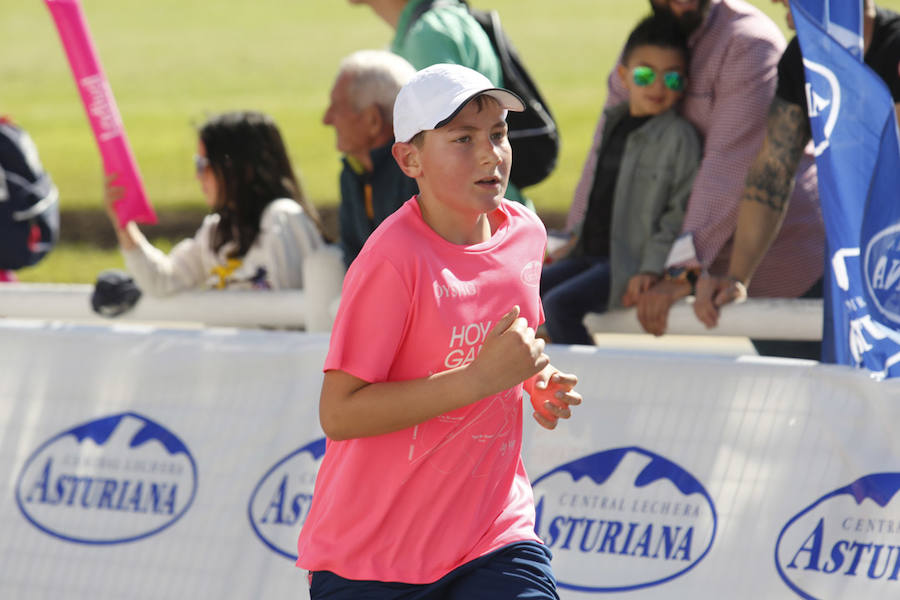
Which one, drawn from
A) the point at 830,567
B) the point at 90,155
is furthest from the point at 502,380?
the point at 90,155

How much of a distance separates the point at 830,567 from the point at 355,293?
185cm

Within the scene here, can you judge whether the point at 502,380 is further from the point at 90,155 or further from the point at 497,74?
the point at 90,155

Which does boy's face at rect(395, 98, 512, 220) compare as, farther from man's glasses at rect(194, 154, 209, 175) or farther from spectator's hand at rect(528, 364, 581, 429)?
man's glasses at rect(194, 154, 209, 175)

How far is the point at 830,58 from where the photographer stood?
358cm

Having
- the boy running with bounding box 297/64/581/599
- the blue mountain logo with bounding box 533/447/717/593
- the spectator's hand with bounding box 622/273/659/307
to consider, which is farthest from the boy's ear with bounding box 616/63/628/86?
the boy running with bounding box 297/64/581/599

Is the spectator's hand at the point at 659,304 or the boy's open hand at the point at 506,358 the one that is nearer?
the boy's open hand at the point at 506,358

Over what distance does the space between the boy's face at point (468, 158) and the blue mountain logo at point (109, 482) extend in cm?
214

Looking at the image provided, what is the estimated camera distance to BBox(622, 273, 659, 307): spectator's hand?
447cm

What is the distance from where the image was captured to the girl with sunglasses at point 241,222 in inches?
209

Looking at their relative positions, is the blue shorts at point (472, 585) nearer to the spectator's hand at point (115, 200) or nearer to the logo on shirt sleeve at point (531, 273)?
the logo on shirt sleeve at point (531, 273)

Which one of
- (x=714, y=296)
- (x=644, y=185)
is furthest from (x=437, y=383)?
(x=644, y=185)

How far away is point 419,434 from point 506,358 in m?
0.29

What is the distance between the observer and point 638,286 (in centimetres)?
448

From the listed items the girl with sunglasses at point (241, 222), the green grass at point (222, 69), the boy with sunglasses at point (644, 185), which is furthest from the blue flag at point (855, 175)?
the green grass at point (222, 69)
